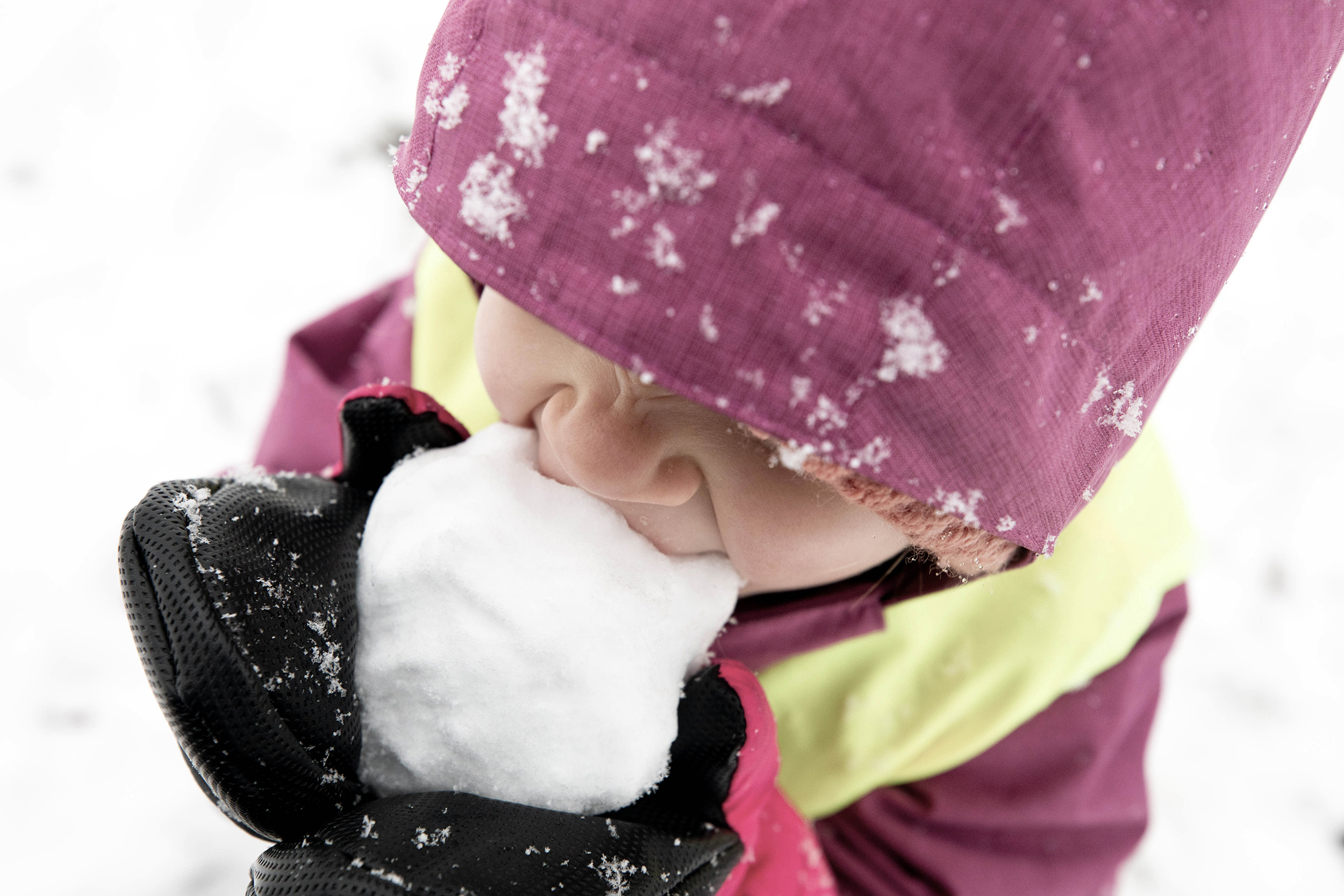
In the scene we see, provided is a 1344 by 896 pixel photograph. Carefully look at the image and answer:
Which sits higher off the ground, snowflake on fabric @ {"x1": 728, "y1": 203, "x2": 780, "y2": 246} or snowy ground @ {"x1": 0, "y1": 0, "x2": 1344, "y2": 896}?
snowflake on fabric @ {"x1": 728, "y1": 203, "x2": 780, "y2": 246}

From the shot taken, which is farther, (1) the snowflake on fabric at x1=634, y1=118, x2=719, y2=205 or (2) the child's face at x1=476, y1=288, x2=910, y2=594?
(2) the child's face at x1=476, y1=288, x2=910, y2=594

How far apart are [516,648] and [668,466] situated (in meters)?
0.16

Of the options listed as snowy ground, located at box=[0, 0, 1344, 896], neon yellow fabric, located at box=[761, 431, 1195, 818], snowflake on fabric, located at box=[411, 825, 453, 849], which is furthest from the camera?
snowy ground, located at box=[0, 0, 1344, 896]

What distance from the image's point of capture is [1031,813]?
0.97m

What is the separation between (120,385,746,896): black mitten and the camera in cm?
52

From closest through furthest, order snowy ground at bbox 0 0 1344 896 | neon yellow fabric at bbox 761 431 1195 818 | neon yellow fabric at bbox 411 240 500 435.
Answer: neon yellow fabric at bbox 761 431 1195 818 → neon yellow fabric at bbox 411 240 500 435 → snowy ground at bbox 0 0 1344 896

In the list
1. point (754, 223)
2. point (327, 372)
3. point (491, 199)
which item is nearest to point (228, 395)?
point (327, 372)

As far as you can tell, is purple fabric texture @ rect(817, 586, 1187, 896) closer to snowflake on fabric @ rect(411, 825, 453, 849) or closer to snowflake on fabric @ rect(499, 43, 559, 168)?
snowflake on fabric @ rect(411, 825, 453, 849)

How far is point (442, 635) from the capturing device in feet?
2.01

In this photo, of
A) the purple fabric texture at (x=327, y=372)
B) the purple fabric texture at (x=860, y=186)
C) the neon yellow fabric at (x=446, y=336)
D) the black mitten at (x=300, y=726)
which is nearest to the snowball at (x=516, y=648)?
the black mitten at (x=300, y=726)

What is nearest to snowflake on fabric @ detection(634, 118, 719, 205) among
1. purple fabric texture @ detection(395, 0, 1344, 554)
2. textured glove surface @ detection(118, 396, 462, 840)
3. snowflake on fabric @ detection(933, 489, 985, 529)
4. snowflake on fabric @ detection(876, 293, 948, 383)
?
purple fabric texture @ detection(395, 0, 1344, 554)

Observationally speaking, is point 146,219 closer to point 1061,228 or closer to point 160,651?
point 160,651

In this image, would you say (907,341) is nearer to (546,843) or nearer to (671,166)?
(671,166)

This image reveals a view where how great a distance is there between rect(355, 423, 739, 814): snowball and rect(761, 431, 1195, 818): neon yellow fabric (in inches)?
15.4
